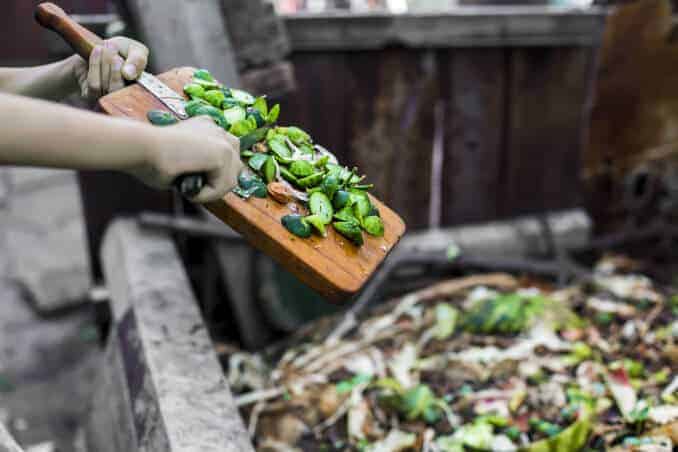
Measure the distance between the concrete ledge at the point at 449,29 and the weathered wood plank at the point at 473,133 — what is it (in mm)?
110

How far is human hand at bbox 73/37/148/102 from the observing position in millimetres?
1810

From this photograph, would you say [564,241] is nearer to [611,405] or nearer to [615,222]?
[615,222]

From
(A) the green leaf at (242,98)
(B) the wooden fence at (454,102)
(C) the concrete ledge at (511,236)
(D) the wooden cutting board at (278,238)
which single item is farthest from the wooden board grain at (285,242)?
(C) the concrete ledge at (511,236)

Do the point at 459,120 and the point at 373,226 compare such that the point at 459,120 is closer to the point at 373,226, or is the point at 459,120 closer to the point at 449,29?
the point at 449,29

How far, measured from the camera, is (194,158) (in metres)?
1.50

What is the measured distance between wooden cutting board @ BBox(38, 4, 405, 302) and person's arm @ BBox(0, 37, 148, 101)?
0.17 feet

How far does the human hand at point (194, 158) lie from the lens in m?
1.47

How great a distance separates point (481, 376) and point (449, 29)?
1869 millimetres

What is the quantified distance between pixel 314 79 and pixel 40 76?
1910 mm

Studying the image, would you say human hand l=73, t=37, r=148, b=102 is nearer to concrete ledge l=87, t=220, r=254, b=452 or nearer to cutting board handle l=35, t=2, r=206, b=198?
cutting board handle l=35, t=2, r=206, b=198

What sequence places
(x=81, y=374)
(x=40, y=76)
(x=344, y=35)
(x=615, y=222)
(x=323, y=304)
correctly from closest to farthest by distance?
(x=40, y=76) → (x=344, y=35) → (x=323, y=304) → (x=81, y=374) → (x=615, y=222)

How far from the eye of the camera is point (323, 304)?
387cm

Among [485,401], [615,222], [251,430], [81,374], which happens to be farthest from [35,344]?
[615,222]

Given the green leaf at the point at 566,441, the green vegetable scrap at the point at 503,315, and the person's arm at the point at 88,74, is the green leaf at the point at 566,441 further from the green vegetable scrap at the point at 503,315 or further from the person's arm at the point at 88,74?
the person's arm at the point at 88,74
